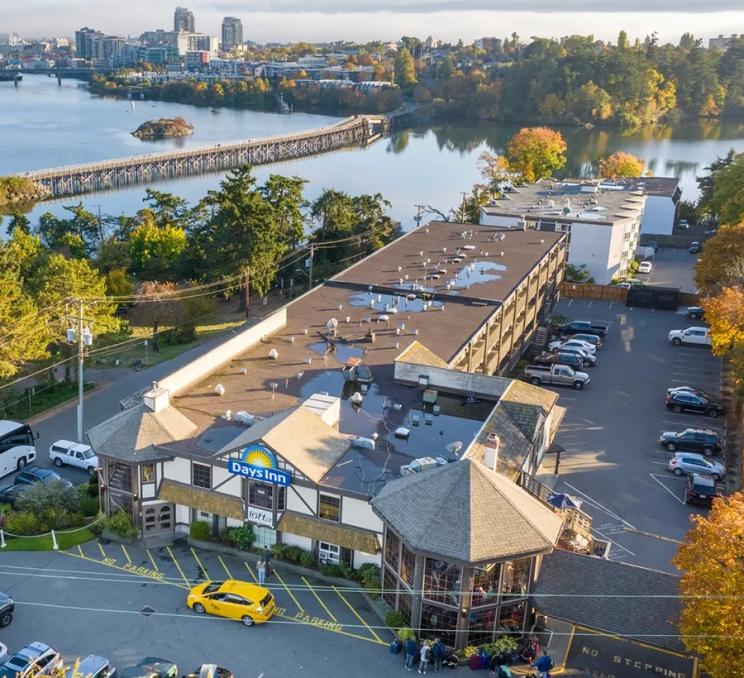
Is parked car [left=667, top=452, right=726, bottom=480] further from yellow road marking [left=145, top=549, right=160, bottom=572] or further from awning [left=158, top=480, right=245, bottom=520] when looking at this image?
yellow road marking [left=145, top=549, right=160, bottom=572]

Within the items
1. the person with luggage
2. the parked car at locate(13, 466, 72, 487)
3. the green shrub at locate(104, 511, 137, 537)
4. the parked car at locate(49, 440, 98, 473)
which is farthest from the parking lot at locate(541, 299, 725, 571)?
the parked car at locate(13, 466, 72, 487)

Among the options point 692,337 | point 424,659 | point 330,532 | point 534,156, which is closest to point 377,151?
point 534,156

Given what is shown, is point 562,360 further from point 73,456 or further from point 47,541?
point 47,541

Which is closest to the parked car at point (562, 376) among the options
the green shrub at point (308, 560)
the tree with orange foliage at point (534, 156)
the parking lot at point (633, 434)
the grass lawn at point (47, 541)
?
the parking lot at point (633, 434)

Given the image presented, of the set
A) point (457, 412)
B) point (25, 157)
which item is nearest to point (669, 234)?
point (457, 412)

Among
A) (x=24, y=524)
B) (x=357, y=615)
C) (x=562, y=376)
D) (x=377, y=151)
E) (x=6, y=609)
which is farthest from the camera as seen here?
(x=377, y=151)

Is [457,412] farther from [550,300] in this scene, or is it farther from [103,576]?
[550,300]
